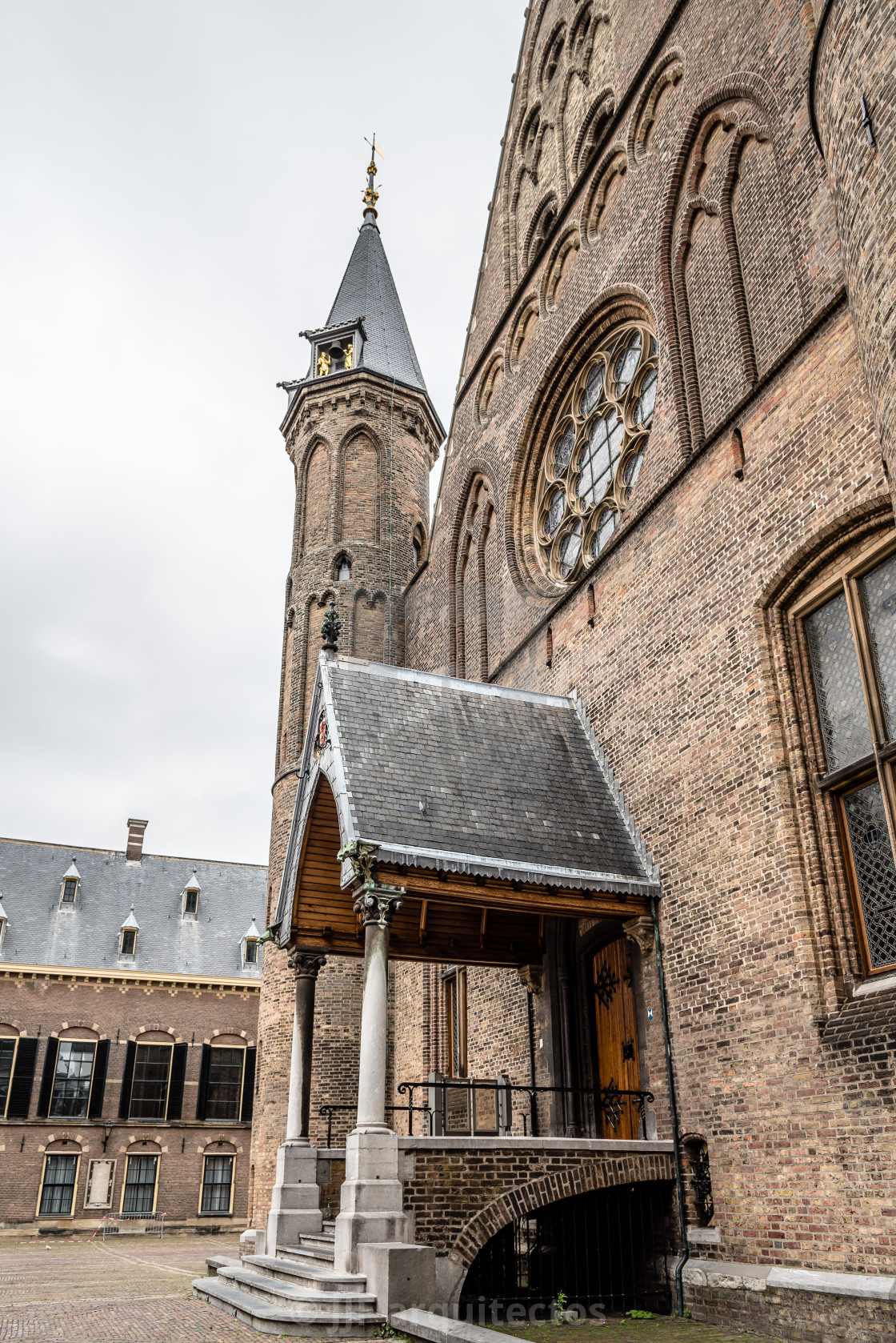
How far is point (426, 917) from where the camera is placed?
12.2 metres

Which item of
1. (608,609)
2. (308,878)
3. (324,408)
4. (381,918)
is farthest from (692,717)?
(324,408)

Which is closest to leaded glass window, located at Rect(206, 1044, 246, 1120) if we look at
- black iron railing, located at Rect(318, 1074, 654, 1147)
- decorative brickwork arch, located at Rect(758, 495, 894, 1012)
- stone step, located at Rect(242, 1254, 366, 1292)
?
black iron railing, located at Rect(318, 1074, 654, 1147)

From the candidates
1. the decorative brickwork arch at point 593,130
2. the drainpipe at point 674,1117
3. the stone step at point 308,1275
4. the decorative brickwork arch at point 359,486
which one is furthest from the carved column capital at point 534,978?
the decorative brickwork arch at point 359,486

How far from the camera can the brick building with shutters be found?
30938 millimetres

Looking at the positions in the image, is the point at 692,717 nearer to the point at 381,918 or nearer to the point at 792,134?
the point at 381,918

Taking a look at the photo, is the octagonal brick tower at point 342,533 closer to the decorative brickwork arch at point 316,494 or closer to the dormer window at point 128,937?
the decorative brickwork arch at point 316,494

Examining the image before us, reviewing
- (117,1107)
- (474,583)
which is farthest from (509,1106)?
(117,1107)

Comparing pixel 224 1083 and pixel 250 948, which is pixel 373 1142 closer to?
pixel 224 1083

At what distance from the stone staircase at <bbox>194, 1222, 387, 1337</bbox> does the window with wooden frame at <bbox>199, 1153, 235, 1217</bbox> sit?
79.8 ft

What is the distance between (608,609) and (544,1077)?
5.51 metres

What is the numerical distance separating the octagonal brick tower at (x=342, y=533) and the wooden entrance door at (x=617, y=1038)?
7.23m

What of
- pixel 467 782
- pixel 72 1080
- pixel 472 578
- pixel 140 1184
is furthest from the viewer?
pixel 72 1080

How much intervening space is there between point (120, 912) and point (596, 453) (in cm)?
2712

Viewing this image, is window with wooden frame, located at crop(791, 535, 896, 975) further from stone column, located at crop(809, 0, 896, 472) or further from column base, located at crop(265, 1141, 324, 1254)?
column base, located at crop(265, 1141, 324, 1254)
